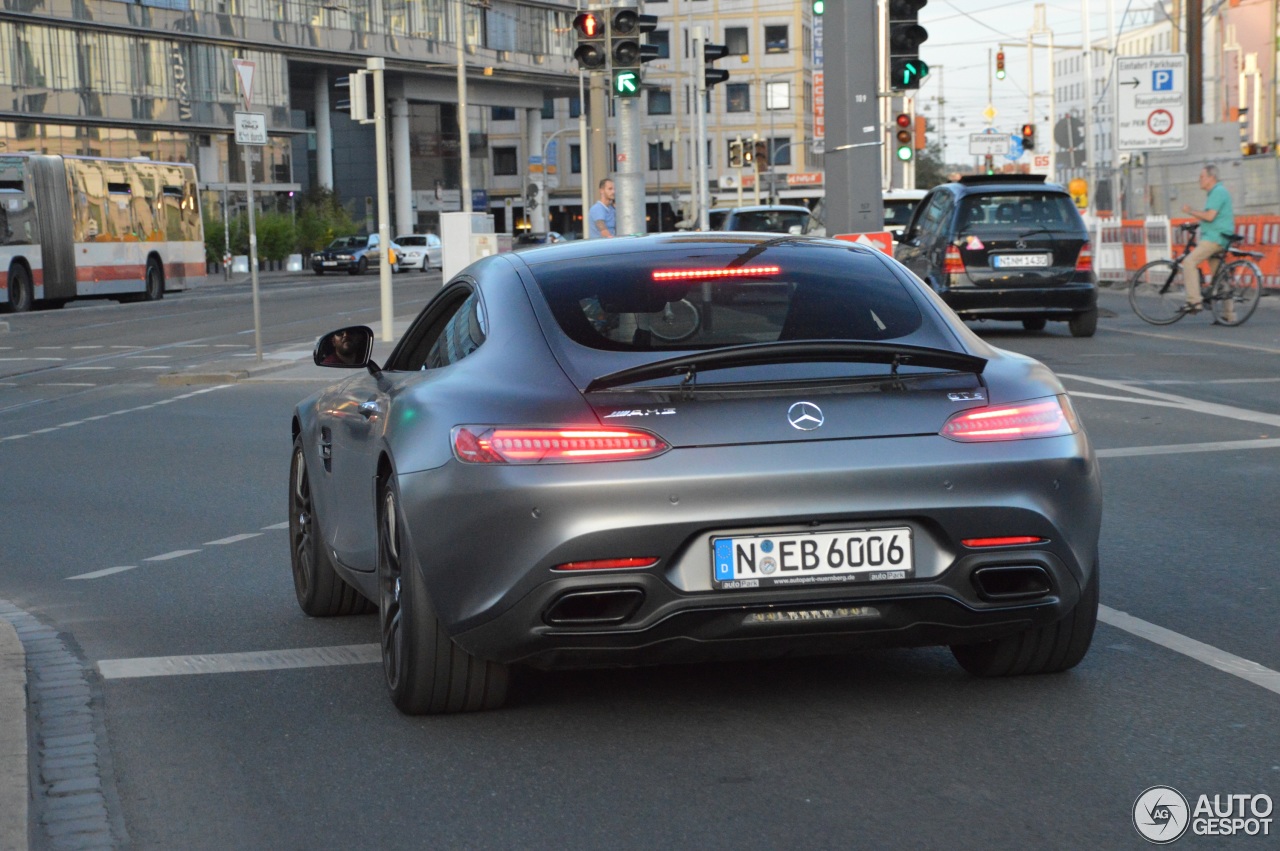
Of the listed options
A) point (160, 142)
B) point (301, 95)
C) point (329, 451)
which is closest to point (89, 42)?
point (160, 142)

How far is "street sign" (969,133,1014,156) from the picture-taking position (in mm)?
56125

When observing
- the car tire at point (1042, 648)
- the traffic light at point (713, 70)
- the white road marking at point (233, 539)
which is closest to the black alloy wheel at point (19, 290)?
the traffic light at point (713, 70)

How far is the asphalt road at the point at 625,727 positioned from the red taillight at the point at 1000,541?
0.50 m

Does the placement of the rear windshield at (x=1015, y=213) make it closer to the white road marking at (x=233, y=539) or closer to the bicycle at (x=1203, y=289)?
the bicycle at (x=1203, y=289)

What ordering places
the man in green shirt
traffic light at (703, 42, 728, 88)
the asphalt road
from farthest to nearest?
traffic light at (703, 42, 728, 88), the man in green shirt, the asphalt road

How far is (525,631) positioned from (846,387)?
3.39 feet

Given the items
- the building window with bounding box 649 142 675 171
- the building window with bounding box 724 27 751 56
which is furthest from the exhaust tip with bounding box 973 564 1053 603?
the building window with bounding box 649 142 675 171

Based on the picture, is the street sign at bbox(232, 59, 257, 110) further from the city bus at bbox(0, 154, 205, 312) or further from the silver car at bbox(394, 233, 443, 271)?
the silver car at bbox(394, 233, 443, 271)

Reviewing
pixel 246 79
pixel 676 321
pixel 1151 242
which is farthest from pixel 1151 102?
pixel 676 321

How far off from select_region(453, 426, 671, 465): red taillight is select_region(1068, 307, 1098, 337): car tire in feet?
55.2

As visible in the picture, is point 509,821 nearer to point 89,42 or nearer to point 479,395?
point 479,395

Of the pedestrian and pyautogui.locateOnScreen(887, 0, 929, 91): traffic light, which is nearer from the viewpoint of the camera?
pyautogui.locateOnScreen(887, 0, 929, 91): traffic light

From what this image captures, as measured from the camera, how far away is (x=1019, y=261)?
20312 millimetres

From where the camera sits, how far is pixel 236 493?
10.9 meters
